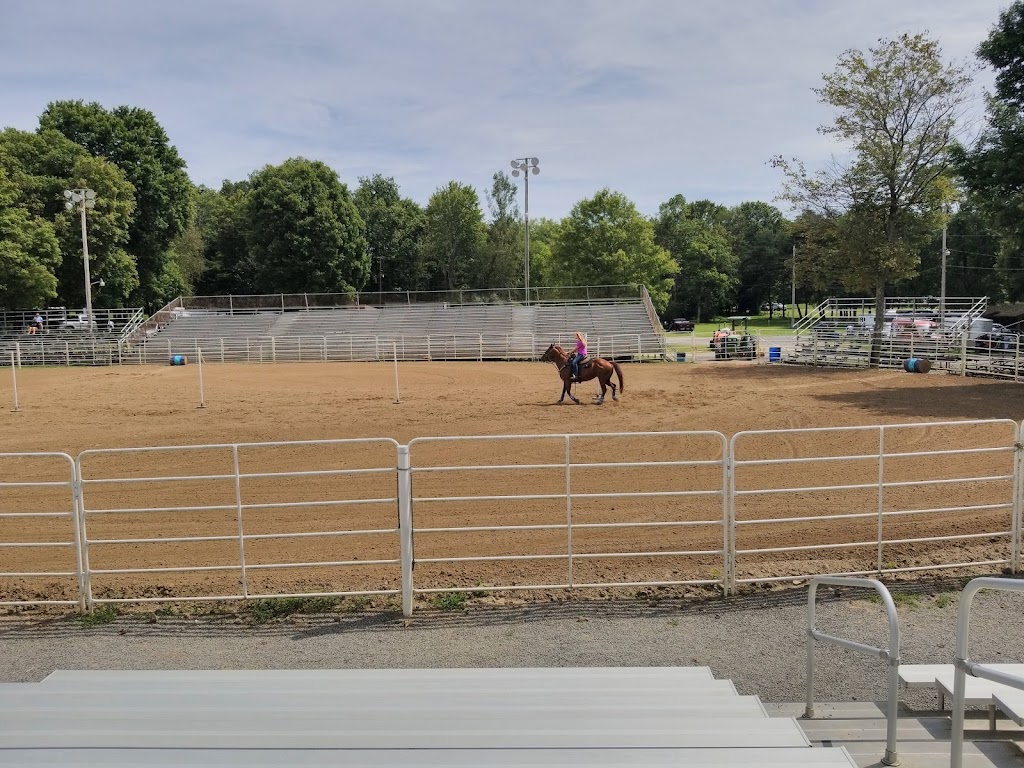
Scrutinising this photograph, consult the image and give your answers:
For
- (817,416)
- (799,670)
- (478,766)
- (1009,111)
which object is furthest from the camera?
(1009,111)

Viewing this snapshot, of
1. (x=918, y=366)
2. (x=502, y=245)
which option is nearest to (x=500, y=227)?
(x=502, y=245)

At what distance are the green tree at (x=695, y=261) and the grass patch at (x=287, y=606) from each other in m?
75.7

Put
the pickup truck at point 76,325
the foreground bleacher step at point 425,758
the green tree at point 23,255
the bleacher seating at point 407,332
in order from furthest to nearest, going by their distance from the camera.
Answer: the pickup truck at point 76,325, the green tree at point 23,255, the bleacher seating at point 407,332, the foreground bleacher step at point 425,758

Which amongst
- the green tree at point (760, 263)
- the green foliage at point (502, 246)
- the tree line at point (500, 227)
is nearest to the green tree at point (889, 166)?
the tree line at point (500, 227)

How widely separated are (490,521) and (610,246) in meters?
49.7

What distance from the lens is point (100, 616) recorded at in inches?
233

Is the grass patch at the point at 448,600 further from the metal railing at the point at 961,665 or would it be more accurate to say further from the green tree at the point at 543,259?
the green tree at the point at 543,259

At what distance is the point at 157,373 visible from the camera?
29156 millimetres

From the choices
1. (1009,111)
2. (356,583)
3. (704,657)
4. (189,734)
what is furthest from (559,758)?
(1009,111)

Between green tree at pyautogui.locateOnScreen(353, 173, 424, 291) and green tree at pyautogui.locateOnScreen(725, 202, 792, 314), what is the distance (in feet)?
134

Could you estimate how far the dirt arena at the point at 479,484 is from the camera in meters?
6.88

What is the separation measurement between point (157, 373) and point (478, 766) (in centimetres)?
3059

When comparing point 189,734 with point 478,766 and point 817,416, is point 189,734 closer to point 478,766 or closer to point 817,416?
point 478,766

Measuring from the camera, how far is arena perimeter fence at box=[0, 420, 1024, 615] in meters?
6.12
